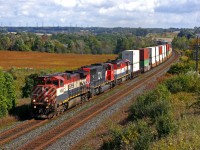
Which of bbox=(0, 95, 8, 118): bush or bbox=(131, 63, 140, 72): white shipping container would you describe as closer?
bbox=(0, 95, 8, 118): bush

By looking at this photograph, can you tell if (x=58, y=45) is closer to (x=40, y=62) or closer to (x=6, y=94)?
(x=40, y=62)

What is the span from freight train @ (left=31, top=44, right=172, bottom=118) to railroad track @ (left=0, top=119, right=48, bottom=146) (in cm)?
138

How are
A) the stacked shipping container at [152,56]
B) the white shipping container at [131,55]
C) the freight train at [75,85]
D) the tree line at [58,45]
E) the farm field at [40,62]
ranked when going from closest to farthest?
the freight train at [75,85] < the white shipping container at [131,55] < the stacked shipping container at [152,56] < the farm field at [40,62] < the tree line at [58,45]

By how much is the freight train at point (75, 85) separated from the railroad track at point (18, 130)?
138 centimetres

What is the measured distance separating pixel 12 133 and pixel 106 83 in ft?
63.5

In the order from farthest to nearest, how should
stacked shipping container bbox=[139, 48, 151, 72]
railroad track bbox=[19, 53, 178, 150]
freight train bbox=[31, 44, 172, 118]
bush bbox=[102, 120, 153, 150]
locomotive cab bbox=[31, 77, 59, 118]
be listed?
stacked shipping container bbox=[139, 48, 151, 72] < freight train bbox=[31, 44, 172, 118] < locomotive cab bbox=[31, 77, 59, 118] < railroad track bbox=[19, 53, 178, 150] < bush bbox=[102, 120, 153, 150]

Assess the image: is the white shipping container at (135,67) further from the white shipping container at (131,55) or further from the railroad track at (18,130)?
the railroad track at (18,130)

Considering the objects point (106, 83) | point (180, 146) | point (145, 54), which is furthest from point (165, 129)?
point (145, 54)

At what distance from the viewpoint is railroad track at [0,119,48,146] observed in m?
20.6

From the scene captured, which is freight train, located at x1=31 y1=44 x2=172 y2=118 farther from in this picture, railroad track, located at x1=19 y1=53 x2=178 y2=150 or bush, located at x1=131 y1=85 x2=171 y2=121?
bush, located at x1=131 y1=85 x2=171 y2=121

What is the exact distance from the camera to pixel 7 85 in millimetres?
27781

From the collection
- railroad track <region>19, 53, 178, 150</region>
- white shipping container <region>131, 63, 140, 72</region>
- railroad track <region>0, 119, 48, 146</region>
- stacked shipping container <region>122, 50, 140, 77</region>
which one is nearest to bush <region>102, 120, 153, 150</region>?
railroad track <region>19, 53, 178, 150</region>

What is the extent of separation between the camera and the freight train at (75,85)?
2636 cm

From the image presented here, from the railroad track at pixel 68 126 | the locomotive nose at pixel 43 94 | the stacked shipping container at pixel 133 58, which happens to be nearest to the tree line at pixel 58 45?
the stacked shipping container at pixel 133 58
